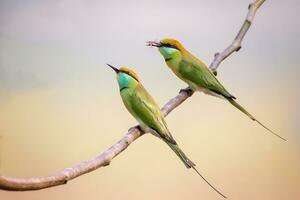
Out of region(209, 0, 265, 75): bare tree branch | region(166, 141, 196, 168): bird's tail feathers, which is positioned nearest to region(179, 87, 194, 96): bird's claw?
region(209, 0, 265, 75): bare tree branch

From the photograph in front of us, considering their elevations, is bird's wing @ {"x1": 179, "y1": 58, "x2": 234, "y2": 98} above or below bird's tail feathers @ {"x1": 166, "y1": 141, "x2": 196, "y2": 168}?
above

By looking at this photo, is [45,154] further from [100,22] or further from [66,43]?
[100,22]

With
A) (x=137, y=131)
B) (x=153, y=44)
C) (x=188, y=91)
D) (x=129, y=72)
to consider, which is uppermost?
(x=153, y=44)

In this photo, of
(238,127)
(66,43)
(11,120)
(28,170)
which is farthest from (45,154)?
(238,127)

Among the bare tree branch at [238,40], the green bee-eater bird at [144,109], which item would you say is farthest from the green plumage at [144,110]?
the bare tree branch at [238,40]

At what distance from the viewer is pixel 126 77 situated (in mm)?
1894

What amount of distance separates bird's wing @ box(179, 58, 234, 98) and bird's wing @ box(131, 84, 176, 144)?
0.19 m

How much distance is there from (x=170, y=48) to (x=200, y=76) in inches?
7.1

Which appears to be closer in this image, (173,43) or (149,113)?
(149,113)

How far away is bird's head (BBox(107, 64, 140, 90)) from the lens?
1.87m

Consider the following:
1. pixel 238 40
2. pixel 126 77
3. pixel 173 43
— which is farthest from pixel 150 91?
pixel 238 40

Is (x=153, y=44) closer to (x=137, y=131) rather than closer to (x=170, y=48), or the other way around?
(x=170, y=48)

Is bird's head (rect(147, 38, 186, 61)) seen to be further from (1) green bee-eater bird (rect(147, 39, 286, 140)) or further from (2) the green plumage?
(2) the green plumage

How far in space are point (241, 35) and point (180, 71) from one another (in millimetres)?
316
